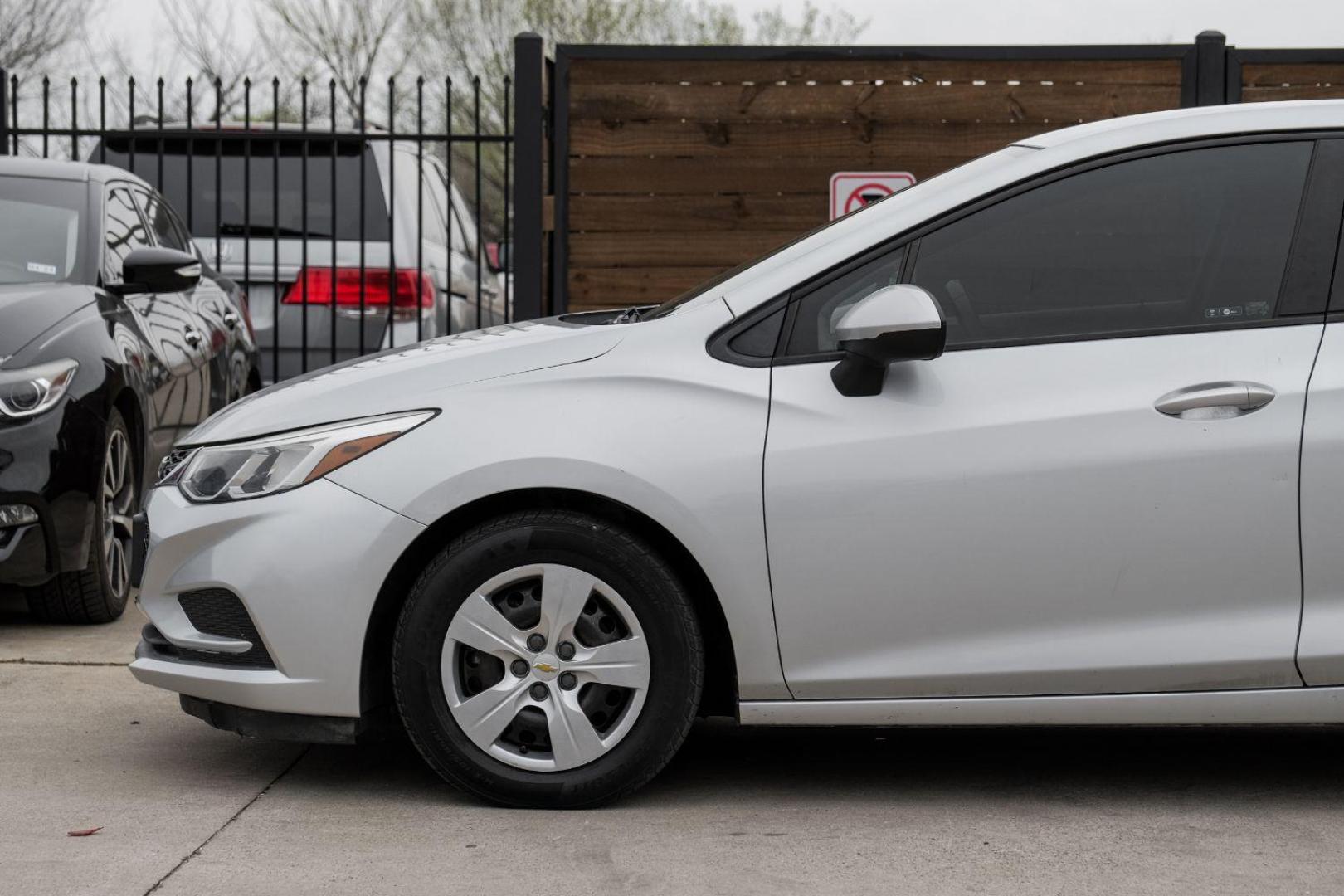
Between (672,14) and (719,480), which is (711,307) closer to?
(719,480)

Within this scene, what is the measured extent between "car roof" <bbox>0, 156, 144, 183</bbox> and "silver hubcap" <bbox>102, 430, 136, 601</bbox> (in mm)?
1230

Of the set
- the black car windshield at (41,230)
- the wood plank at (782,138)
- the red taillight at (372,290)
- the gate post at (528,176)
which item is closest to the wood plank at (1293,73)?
the wood plank at (782,138)

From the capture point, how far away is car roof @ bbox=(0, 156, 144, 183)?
22.3 ft

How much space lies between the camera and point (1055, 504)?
381 cm

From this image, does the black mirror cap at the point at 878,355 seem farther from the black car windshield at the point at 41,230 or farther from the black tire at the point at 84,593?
the black car windshield at the point at 41,230

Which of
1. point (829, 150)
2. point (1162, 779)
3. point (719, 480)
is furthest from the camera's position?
point (829, 150)

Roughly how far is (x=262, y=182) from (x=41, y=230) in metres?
3.17

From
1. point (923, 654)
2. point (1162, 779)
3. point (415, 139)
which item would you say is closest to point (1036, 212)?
point (923, 654)

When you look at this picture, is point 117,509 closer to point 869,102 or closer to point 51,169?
point 51,169

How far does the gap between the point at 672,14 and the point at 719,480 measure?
33563 mm

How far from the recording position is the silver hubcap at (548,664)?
12.7ft

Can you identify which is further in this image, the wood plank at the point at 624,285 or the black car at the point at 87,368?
the wood plank at the point at 624,285

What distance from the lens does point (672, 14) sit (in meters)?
36.2

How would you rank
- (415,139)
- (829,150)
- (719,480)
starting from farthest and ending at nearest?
(415,139), (829,150), (719,480)
